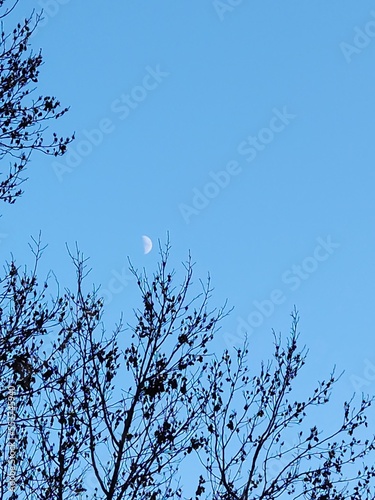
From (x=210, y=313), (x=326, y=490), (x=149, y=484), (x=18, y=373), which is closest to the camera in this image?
(x=18, y=373)

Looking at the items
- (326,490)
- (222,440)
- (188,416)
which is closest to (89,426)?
(188,416)

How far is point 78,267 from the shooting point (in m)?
11.3

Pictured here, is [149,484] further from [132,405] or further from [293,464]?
[293,464]

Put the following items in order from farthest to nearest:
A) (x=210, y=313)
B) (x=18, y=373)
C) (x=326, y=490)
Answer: (x=326, y=490) < (x=210, y=313) < (x=18, y=373)

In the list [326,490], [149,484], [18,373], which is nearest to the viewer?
[18,373]

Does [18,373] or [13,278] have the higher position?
[13,278]

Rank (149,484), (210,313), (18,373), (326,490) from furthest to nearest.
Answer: (326,490) → (210,313) → (149,484) → (18,373)

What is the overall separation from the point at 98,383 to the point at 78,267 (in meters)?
1.70

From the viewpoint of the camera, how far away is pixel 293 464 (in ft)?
40.7

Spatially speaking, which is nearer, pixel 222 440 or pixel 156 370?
pixel 156 370

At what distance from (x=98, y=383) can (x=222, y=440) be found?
117 inches

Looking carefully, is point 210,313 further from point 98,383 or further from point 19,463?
point 19,463

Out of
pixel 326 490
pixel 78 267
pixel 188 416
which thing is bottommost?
pixel 326 490

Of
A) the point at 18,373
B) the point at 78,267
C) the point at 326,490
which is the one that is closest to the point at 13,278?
the point at 18,373
